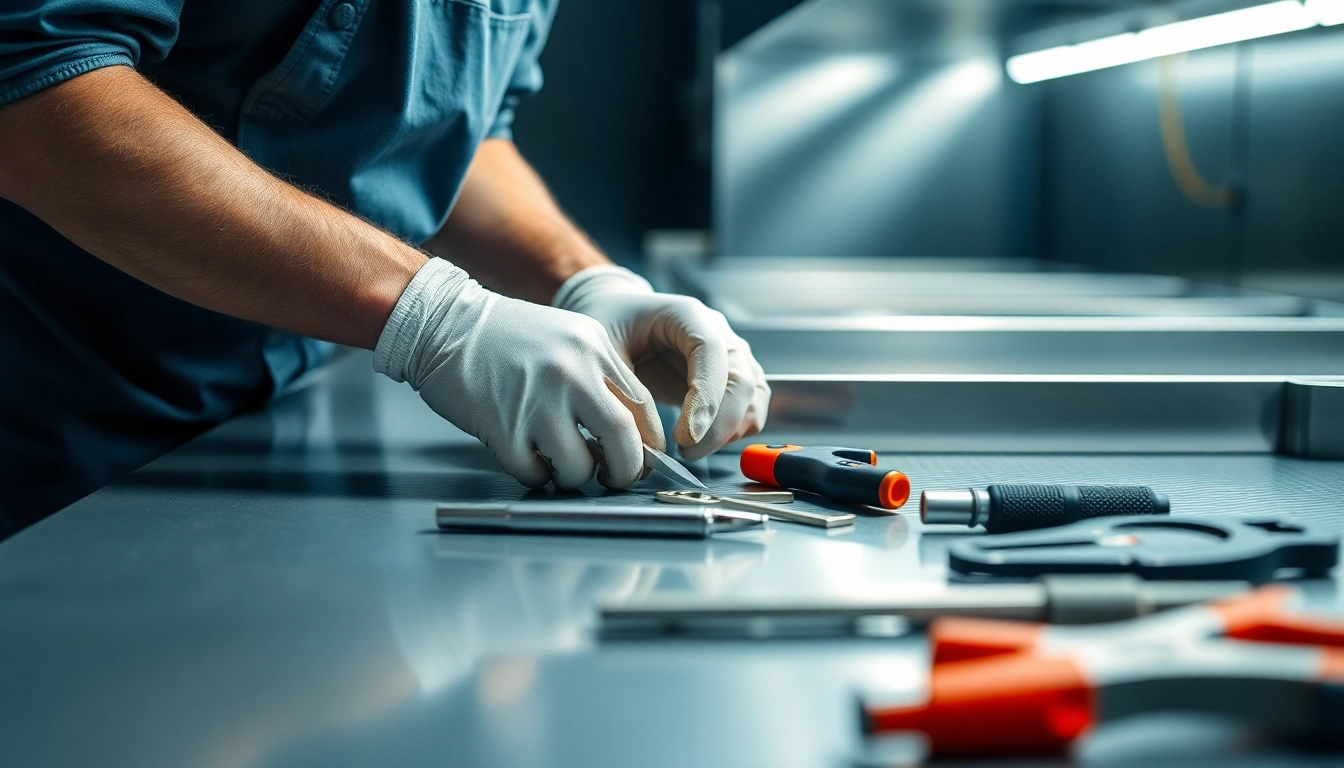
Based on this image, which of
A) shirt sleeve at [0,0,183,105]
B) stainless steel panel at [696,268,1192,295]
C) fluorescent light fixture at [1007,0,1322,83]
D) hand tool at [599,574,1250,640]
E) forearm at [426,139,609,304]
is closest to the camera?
hand tool at [599,574,1250,640]

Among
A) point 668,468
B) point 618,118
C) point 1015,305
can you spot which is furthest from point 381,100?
point 618,118

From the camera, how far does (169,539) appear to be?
2.47ft

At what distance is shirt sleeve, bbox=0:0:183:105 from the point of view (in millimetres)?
845

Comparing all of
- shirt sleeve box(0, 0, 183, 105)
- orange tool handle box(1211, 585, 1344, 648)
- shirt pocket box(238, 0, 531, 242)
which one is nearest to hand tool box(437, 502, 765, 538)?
orange tool handle box(1211, 585, 1344, 648)

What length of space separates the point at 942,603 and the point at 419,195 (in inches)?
39.3

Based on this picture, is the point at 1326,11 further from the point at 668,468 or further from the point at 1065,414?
the point at 668,468

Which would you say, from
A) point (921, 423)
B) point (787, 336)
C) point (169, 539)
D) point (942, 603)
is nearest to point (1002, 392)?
point (921, 423)

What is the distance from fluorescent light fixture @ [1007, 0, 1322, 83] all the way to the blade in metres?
1.28

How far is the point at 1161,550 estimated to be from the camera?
24.1 inches

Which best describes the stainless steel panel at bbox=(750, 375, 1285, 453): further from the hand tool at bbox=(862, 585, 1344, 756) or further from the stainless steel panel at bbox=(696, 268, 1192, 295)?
the stainless steel panel at bbox=(696, 268, 1192, 295)

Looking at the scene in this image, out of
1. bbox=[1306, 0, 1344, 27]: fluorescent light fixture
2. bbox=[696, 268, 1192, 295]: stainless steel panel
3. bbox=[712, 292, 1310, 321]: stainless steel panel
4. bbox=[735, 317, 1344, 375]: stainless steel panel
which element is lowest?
bbox=[735, 317, 1344, 375]: stainless steel panel

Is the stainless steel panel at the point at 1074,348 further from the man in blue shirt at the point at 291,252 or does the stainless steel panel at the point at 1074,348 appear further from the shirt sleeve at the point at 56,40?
the shirt sleeve at the point at 56,40

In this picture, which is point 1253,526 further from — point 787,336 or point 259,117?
point 259,117

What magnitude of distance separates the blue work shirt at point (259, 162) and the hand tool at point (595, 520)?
558 mm
